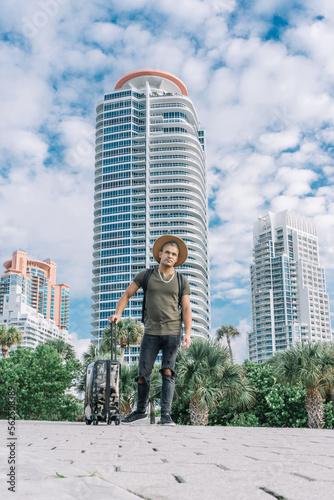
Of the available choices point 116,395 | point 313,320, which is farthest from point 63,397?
point 313,320

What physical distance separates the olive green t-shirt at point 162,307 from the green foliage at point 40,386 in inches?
1267

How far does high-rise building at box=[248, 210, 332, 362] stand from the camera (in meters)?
167

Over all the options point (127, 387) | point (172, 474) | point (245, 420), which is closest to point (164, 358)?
point (172, 474)

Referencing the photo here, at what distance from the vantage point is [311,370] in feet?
58.0

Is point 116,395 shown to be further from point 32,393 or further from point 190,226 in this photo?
point 190,226

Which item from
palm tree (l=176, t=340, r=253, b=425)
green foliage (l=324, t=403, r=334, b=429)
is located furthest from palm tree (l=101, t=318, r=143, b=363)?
green foliage (l=324, t=403, r=334, b=429)

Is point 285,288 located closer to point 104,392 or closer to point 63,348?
point 63,348

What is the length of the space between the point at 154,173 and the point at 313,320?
82.7 metres

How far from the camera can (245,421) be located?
67.4ft

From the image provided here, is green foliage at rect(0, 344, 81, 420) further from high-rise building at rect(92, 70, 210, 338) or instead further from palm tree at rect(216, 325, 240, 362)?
high-rise building at rect(92, 70, 210, 338)

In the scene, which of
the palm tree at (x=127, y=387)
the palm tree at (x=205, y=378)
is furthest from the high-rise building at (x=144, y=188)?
the palm tree at (x=205, y=378)

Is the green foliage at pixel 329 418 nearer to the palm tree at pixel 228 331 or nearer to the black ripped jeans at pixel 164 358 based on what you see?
the black ripped jeans at pixel 164 358

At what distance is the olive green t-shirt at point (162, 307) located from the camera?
6.81 meters

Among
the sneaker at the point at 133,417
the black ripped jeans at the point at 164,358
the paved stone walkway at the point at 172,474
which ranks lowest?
the sneaker at the point at 133,417
